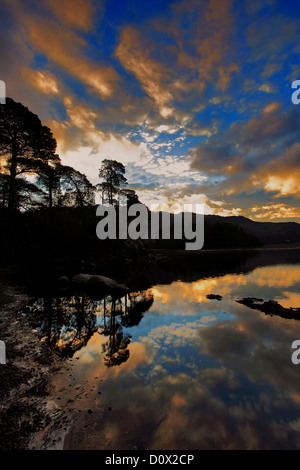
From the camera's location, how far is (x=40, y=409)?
14.6 ft

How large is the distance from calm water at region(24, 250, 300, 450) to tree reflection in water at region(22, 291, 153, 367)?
6 cm

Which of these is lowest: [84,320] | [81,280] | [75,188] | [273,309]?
[273,309]

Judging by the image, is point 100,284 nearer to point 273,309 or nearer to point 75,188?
point 273,309

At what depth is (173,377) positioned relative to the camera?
244 inches

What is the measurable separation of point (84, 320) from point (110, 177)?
35.2m

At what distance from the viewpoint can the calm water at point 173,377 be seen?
4066 mm

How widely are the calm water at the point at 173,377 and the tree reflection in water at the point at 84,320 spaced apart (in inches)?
2.2

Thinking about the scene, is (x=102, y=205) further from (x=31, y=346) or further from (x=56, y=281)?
(x=31, y=346)

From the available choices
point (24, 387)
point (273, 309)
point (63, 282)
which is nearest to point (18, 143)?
point (63, 282)

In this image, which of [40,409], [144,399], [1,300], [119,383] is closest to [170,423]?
[144,399]

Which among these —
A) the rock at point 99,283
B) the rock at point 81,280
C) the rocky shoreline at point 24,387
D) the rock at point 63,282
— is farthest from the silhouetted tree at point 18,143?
the rocky shoreline at point 24,387

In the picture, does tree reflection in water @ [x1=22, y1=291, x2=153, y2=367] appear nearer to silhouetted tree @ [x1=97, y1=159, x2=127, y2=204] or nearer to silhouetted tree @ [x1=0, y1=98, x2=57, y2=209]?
silhouetted tree @ [x1=0, y1=98, x2=57, y2=209]
